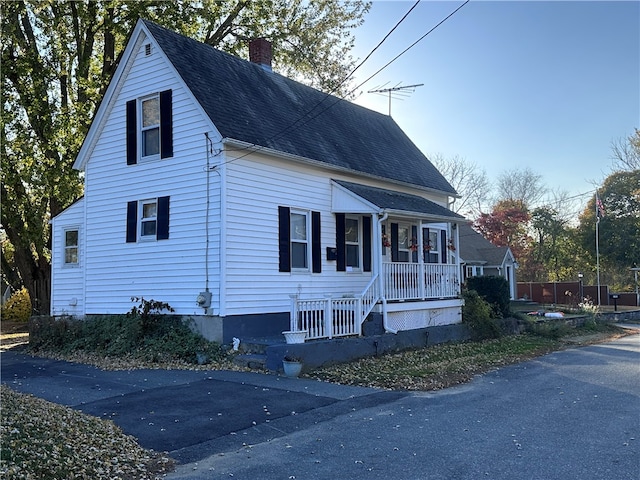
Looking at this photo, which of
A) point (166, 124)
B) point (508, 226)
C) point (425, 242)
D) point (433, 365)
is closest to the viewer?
point (433, 365)

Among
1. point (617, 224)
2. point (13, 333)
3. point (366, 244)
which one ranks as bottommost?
point (13, 333)

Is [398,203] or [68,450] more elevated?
[398,203]

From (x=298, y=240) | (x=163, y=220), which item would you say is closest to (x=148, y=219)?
(x=163, y=220)

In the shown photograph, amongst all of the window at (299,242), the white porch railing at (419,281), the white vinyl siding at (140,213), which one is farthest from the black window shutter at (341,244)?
the white vinyl siding at (140,213)

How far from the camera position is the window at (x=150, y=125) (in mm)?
14828

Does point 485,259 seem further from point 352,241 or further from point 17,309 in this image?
point 17,309

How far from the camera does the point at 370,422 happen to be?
7.62m

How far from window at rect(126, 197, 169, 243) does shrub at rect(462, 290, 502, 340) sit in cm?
931

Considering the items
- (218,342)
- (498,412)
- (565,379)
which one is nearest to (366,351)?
(218,342)

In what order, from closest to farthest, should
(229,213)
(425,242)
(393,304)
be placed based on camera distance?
(229,213), (393,304), (425,242)

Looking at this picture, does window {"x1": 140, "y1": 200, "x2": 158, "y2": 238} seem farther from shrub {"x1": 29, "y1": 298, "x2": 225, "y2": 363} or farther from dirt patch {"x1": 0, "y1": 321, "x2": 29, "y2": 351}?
dirt patch {"x1": 0, "y1": 321, "x2": 29, "y2": 351}

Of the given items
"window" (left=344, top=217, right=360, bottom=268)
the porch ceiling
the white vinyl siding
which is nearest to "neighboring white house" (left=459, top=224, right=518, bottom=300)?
the porch ceiling

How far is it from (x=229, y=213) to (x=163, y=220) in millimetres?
2061

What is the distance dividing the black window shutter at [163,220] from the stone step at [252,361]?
378 cm
